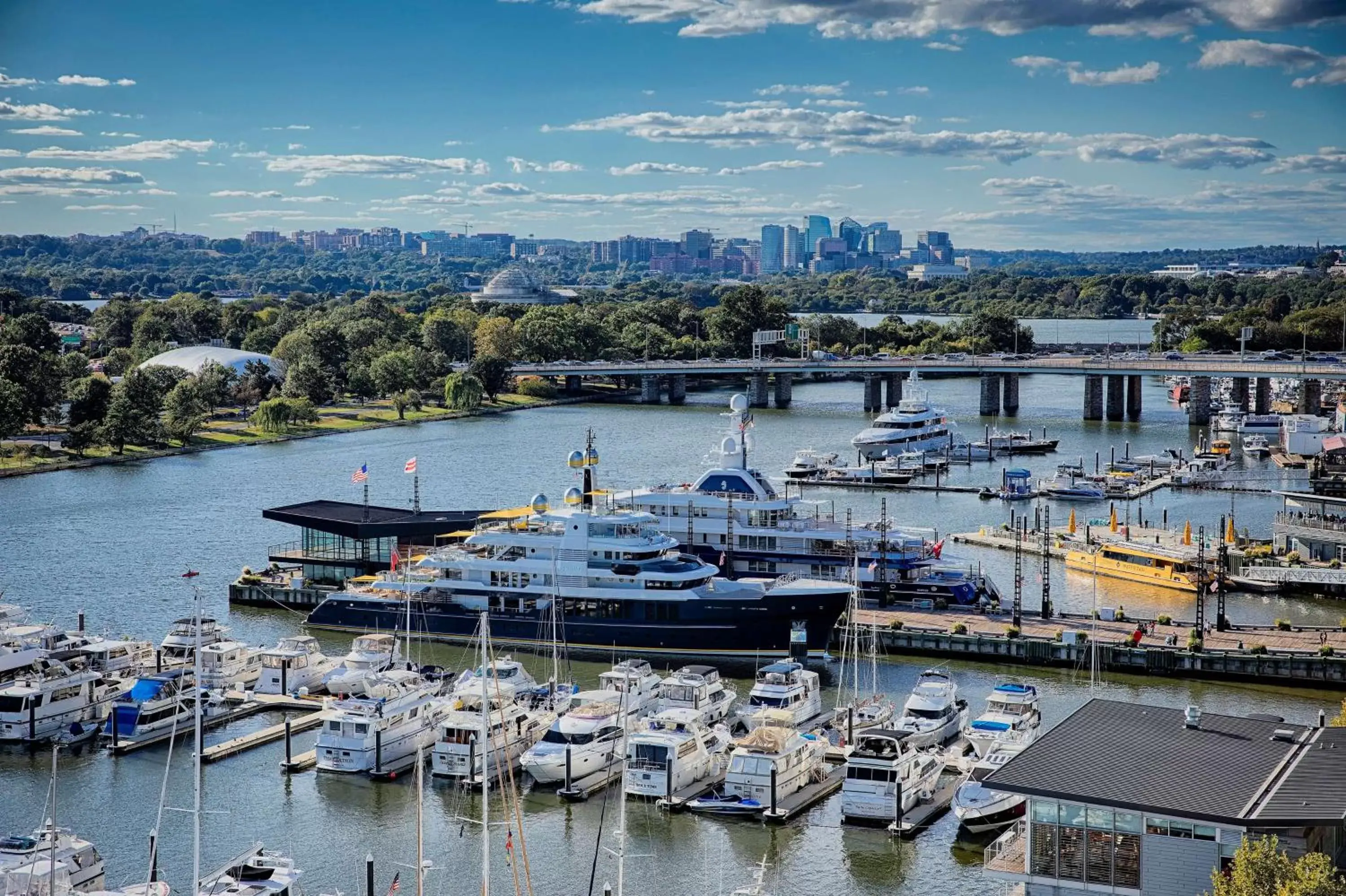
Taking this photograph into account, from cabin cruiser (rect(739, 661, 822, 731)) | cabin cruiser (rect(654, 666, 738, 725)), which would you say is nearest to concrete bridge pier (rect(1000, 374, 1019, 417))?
cabin cruiser (rect(739, 661, 822, 731))

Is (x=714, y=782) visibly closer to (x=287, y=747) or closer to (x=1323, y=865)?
(x=287, y=747)

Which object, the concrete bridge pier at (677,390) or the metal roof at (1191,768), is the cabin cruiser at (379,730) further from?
the concrete bridge pier at (677,390)

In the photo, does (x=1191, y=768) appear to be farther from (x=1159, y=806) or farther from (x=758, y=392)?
(x=758, y=392)

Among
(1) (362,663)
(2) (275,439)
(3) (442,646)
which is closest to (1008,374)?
(2) (275,439)

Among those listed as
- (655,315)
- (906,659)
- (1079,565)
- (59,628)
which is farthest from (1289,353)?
(59,628)

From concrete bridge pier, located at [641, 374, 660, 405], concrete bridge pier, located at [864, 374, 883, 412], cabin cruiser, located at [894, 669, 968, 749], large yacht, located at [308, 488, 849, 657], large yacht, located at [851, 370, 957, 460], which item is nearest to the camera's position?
cabin cruiser, located at [894, 669, 968, 749]

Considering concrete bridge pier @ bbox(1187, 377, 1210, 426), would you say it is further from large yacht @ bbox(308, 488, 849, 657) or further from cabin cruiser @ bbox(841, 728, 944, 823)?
cabin cruiser @ bbox(841, 728, 944, 823)
